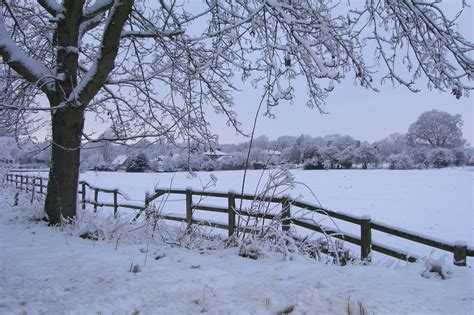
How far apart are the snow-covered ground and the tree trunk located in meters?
2.55

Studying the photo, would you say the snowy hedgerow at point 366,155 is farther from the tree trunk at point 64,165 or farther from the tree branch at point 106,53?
the tree branch at point 106,53

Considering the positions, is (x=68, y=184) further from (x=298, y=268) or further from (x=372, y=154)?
(x=372, y=154)

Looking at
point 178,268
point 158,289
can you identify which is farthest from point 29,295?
point 178,268

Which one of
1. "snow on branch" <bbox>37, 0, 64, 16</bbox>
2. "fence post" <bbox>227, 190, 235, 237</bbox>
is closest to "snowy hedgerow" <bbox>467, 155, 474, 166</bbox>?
"fence post" <bbox>227, 190, 235, 237</bbox>

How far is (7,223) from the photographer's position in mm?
7402

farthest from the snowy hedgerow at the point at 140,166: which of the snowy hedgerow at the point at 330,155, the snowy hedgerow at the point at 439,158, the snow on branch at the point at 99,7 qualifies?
the snowy hedgerow at the point at 439,158

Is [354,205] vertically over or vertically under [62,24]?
under

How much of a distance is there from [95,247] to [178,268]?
5.70 ft

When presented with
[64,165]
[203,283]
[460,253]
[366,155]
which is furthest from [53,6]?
[366,155]

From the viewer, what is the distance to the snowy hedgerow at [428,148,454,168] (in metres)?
53.4

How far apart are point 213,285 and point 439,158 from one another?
195 ft

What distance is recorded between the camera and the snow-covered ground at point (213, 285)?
2.47m

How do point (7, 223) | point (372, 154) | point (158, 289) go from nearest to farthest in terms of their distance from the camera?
point (158, 289)
point (7, 223)
point (372, 154)

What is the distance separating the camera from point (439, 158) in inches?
2104
